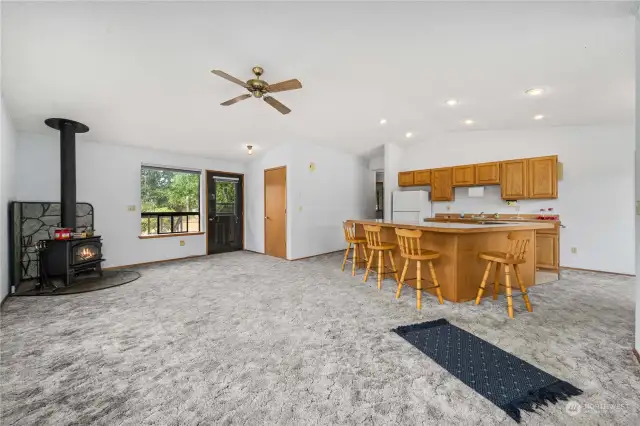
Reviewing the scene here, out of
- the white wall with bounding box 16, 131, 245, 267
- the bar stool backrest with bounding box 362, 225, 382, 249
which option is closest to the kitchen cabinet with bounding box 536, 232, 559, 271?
the bar stool backrest with bounding box 362, 225, 382, 249

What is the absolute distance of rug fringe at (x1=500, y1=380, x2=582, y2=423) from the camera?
1404 millimetres

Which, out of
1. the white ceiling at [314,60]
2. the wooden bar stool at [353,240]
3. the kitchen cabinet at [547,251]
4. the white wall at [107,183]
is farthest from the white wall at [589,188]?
the white wall at [107,183]

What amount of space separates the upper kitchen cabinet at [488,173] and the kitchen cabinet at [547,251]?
1278mm

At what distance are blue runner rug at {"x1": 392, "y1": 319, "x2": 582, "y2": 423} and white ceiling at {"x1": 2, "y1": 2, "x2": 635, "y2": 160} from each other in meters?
2.61

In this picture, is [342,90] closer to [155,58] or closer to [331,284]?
[155,58]

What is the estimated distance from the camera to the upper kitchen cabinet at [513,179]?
4.80 m

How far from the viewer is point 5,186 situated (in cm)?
329

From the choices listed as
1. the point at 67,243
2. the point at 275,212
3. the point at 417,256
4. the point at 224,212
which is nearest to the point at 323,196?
Result: the point at 275,212

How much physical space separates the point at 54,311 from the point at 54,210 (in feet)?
6.86

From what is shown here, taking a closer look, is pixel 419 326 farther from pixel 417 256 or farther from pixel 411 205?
pixel 411 205

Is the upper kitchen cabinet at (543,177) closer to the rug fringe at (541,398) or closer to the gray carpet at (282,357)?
the gray carpet at (282,357)

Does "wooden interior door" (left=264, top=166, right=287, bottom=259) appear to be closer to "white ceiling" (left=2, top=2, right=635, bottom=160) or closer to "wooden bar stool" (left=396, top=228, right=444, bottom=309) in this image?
"white ceiling" (left=2, top=2, right=635, bottom=160)

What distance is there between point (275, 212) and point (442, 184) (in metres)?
3.83

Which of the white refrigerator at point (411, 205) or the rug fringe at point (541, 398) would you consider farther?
the white refrigerator at point (411, 205)
